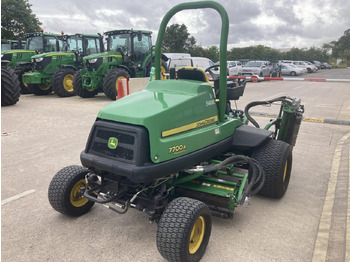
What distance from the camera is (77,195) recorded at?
327 cm

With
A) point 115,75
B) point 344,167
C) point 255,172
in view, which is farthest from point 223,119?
point 115,75

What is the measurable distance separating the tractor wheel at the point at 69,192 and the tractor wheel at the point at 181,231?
3.89ft

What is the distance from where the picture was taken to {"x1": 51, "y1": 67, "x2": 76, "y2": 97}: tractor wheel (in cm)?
1240

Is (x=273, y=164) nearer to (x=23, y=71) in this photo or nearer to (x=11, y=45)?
(x=23, y=71)

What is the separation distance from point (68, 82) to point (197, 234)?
A: 11.8 m

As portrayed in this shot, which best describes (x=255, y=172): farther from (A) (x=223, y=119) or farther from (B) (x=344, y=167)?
(B) (x=344, y=167)

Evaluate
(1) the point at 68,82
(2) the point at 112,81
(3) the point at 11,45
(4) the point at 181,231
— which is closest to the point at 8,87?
(1) the point at 68,82

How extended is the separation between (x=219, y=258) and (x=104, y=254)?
1.02 m

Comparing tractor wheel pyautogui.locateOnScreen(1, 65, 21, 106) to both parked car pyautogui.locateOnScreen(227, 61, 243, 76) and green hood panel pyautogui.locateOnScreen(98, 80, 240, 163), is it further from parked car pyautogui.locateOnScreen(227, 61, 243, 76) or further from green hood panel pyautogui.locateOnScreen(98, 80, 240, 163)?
parked car pyautogui.locateOnScreen(227, 61, 243, 76)

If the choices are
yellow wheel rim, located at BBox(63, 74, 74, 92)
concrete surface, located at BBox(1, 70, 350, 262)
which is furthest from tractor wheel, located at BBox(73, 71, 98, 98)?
concrete surface, located at BBox(1, 70, 350, 262)

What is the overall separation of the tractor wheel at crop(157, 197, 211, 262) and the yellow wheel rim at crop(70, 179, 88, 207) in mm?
1218

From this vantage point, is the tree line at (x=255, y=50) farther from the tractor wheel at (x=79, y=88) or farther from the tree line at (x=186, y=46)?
the tractor wheel at (x=79, y=88)

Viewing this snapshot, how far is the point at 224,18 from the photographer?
3.19m

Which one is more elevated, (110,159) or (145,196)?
(110,159)
